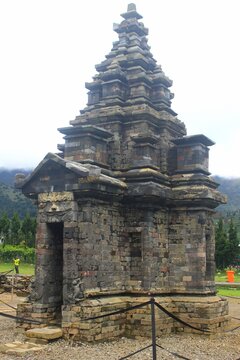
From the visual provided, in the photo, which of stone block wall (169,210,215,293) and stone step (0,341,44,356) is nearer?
stone step (0,341,44,356)

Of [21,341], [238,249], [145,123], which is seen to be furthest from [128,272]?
Result: [238,249]

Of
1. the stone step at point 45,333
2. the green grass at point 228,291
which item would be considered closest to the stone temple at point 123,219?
the stone step at point 45,333

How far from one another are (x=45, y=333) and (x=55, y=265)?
7.55ft

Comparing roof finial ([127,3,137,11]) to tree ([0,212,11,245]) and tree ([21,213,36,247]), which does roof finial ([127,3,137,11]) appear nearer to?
tree ([21,213,36,247])

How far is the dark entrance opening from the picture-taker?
13859 millimetres

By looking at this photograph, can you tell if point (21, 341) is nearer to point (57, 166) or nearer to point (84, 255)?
point (84, 255)

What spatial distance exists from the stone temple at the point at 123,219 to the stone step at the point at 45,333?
0.25m

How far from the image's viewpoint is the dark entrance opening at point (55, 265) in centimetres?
1386

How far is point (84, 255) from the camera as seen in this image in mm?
13102

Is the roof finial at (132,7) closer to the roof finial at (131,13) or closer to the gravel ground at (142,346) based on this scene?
the roof finial at (131,13)

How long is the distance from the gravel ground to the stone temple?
361mm

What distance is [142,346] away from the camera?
41.2 ft

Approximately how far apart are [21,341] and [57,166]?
4.92 metres

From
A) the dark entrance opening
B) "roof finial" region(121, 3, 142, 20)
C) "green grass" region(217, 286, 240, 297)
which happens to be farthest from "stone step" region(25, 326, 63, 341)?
"green grass" region(217, 286, 240, 297)
